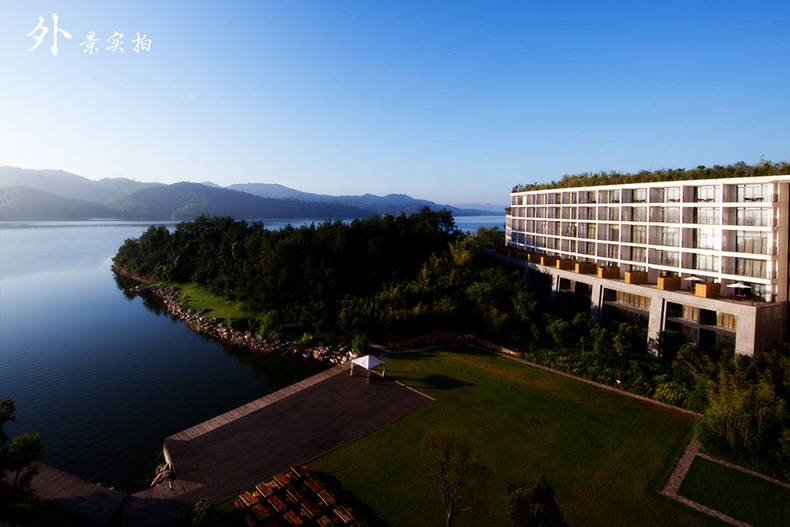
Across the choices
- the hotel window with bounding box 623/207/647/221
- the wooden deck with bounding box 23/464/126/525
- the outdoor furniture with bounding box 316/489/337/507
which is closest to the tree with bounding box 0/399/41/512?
the wooden deck with bounding box 23/464/126/525

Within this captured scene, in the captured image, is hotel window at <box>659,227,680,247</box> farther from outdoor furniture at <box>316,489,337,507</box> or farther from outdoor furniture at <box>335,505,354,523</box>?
outdoor furniture at <box>316,489,337,507</box>

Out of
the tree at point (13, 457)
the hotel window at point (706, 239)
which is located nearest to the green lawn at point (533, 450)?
the tree at point (13, 457)

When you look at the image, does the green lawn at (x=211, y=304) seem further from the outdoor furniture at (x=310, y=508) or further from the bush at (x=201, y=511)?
the outdoor furniture at (x=310, y=508)

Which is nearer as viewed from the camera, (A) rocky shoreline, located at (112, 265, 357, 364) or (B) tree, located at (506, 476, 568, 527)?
(B) tree, located at (506, 476, 568, 527)

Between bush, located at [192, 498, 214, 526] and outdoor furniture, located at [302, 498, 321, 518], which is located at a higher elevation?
outdoor furniture, located at [302, 498, 321, 518]

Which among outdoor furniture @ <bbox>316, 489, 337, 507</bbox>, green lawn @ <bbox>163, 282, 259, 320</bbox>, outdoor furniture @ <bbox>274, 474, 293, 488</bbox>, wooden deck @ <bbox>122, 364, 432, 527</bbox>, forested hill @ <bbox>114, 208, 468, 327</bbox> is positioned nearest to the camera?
outdoor furniture @ <bbox>316, 489, 337, 507</bbox>

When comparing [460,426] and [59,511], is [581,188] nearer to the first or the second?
[460,426]
